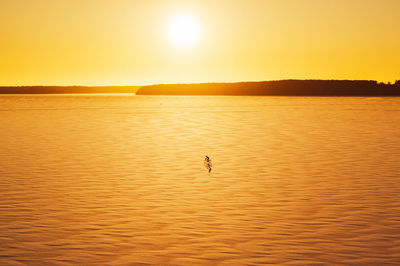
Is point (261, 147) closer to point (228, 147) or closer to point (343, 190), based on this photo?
point (228, 147)

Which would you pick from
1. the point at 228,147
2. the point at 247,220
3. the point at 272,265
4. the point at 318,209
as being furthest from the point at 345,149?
the point at 272,265

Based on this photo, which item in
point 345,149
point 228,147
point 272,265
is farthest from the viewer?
point 228,147

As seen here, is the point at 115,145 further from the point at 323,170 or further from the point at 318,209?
the point at 318,209

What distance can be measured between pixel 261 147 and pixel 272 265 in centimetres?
1957

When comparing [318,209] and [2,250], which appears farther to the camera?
[318,209]

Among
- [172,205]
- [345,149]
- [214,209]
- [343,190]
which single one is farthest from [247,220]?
[345,149]

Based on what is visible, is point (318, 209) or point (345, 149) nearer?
point (318, 209)

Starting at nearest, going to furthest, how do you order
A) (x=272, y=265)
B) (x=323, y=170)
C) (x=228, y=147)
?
(x=272, y=265) < (x=323, y=170) < (x=228, y=147)

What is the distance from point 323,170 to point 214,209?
777 cm

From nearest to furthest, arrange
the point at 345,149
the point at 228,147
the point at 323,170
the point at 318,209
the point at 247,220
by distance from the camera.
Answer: the point at 247,220 < the point at 318,209 < the point at 323,170 < the point at 345,149 < the point at 228,147

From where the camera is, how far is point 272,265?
8562mm

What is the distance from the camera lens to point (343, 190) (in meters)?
15.4

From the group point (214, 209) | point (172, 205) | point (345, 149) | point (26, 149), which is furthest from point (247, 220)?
point (26, 149)

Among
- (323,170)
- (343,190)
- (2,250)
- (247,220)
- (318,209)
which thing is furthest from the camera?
(323,170)
